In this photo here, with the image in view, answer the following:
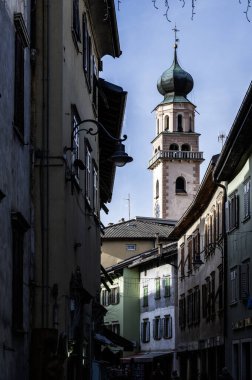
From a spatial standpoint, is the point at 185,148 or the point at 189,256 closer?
the point at 189,256

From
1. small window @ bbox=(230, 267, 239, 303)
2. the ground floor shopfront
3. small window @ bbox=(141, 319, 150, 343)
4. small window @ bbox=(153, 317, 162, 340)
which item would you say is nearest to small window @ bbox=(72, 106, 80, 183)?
small window @ bbox=(230, 267, 239, 303)

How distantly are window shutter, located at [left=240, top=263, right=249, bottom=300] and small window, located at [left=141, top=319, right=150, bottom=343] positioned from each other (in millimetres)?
43795

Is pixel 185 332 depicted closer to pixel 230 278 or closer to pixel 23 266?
pixel 230 278

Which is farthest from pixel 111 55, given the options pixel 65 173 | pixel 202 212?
pixel 202 212

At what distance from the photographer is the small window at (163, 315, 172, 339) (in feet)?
230

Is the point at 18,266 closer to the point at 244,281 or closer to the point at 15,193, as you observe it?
the point at 15,193

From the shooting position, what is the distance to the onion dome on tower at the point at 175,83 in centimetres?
13675

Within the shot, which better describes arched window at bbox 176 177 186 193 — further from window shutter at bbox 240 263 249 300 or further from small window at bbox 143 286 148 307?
window shutter at bbox 240 263 249 300

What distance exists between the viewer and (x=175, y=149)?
138500 mm

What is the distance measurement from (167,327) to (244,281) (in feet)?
121

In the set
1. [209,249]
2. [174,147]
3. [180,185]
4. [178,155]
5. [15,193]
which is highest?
[174,147]

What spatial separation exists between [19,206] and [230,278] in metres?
24.8

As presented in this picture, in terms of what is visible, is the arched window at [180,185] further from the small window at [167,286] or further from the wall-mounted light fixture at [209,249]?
the wall-mounted light fixture at [209,249]

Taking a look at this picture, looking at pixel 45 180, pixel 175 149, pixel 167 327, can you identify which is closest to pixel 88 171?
pixel 45 180
